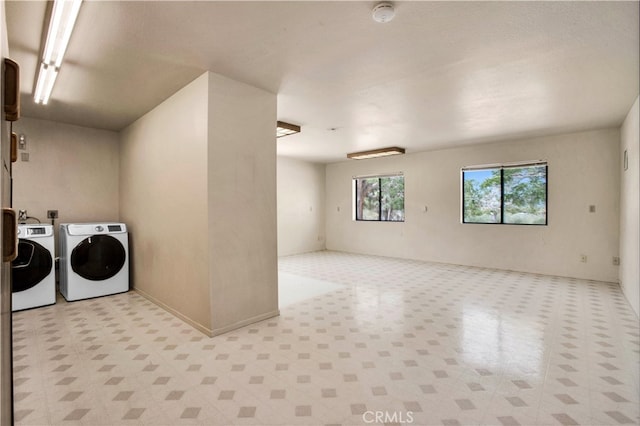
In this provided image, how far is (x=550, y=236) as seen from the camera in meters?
5.38

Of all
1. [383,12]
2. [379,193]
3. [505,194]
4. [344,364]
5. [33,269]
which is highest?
[383,12]

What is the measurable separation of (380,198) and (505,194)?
9.12 ft

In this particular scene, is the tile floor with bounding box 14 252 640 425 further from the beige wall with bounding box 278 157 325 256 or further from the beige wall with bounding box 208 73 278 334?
the beige wall with bounding box 278 157 325 256

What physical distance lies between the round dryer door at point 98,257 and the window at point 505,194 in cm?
619

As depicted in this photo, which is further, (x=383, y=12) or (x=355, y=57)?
(x=355, y=57)

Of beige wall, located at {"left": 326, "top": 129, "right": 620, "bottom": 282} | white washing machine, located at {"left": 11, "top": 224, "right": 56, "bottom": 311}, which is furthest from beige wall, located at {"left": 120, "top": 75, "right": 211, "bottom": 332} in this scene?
beige wall, located at {"left": 326, "top": 129, "right": 620, "bottom": 282}

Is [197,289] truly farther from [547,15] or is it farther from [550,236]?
[550,236]

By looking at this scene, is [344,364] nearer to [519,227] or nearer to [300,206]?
[519,227]

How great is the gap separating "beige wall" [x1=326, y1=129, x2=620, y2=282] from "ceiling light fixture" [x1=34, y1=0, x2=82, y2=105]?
242 inches

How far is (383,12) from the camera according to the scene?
74.6 inches

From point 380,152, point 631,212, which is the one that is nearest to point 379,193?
point 380,152

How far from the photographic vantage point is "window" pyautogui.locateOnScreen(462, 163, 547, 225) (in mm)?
5539

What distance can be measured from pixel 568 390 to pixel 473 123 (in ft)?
11.7

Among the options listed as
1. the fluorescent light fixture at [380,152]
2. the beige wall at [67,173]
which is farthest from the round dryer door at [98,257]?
the fluorescent light fixture at [380,152]
